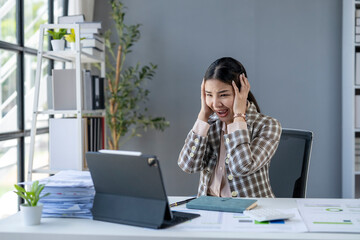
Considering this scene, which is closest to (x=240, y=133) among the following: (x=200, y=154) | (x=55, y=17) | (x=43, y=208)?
(x=200, y=154)

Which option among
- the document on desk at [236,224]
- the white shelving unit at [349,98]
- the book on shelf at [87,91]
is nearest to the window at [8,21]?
the book on shelf at [87,91]

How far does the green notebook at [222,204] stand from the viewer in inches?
57.9

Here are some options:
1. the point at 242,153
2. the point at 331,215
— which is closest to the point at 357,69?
the point at 242,153

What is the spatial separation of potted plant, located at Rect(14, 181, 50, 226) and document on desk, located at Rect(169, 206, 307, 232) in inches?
15.9

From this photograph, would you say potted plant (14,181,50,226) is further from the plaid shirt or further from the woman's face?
the woman's face

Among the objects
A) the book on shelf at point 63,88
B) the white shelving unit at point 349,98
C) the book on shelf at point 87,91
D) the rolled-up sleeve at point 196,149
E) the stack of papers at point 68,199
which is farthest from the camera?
the white shelving unit at point 349,98

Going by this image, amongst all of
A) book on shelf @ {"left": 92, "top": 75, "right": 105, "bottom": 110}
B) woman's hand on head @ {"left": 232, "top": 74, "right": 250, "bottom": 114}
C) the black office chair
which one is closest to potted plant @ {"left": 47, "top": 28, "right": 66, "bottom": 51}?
book on shelf @ {"left": 92, "top": 75, "right": 105, "bottom": 110}

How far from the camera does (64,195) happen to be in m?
1.46

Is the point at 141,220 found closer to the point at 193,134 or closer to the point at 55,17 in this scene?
the point at 193,134

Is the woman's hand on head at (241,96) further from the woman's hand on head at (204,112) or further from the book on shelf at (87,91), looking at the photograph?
the book on shelf at (87,91)

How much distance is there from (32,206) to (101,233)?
247 mm

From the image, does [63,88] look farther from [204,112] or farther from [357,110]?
[357,110]

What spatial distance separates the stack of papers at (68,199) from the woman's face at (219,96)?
707 millimetres

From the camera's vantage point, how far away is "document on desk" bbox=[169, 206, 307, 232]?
127 cm
